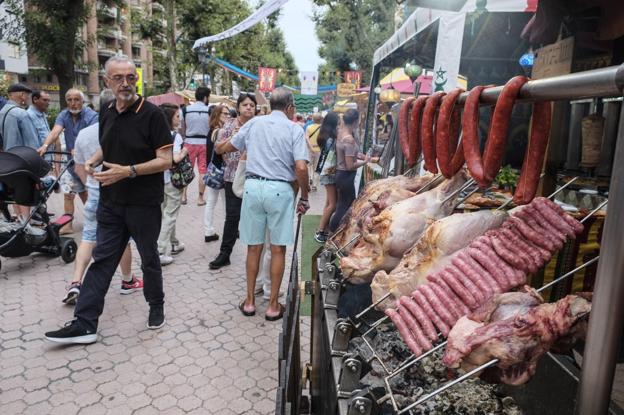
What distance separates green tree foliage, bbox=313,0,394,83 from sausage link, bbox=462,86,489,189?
3312cm

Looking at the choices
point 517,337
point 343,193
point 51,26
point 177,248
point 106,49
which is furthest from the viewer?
point 106,49

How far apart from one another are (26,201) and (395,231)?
16.7 ft

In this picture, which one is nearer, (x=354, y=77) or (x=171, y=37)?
(x=171, y=37)

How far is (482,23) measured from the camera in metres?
6.50

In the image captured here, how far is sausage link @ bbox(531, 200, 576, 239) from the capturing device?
5.23 ft

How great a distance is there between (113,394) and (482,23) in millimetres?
6501

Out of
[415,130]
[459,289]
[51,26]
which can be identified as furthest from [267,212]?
[51,26]

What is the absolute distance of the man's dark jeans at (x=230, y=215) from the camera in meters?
5.57

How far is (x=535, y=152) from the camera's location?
1565 mm

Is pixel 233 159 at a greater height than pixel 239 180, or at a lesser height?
greater

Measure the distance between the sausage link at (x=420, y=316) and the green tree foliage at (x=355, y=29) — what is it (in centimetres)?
3339

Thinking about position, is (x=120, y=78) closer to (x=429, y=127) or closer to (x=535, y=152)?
(x=429, y=127)

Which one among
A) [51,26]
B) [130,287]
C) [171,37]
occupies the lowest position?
[130,287]

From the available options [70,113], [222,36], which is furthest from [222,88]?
[70,113]
